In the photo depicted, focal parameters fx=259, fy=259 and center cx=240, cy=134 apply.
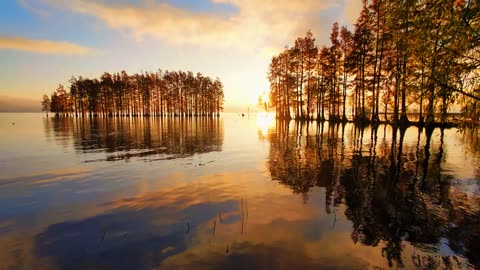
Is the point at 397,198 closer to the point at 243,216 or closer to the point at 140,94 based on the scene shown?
the point at 243,216

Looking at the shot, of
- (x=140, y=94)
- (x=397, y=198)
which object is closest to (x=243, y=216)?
(x=397, y=198)

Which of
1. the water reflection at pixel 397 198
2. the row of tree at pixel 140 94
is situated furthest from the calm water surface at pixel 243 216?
the row of tree at pixel 140 94

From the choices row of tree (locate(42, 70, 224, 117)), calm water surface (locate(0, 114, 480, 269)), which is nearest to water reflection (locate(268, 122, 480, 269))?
calm water surface (locate(0, 114, 480, 269))

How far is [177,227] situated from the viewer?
6.88 meters

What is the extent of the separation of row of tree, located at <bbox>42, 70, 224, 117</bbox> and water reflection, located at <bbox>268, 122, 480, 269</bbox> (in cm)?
10268

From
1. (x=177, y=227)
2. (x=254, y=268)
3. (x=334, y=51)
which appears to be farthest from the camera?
(x=334, y=51)

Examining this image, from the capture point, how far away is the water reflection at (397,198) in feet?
19.2

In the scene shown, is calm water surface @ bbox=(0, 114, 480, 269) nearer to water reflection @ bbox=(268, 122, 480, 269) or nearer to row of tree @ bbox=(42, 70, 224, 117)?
water reflection @ bbox=(268, 122, 480, 269)

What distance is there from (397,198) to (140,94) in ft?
408

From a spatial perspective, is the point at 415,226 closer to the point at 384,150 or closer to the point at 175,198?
the point at 175,198

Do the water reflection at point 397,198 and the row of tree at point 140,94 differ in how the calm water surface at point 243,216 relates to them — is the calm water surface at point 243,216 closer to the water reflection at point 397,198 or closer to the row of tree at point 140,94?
the water reflection at point 397,198

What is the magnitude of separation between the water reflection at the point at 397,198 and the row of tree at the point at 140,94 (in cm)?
10268

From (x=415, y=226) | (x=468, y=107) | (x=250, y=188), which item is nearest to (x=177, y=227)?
(x=250, y=188)

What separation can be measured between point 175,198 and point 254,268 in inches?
197
